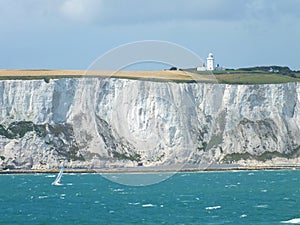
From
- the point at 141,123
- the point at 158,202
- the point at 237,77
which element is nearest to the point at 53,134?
the point at 141,123

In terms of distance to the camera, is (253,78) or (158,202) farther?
(253,78)

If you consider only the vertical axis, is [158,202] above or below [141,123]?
below

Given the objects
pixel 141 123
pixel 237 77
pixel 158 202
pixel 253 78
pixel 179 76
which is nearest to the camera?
pixel 158 202

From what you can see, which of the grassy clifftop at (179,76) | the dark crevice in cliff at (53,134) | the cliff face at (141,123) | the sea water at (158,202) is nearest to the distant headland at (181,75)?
the grassy clifftop at (179,76)

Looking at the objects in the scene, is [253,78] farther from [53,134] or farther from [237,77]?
[53,134]

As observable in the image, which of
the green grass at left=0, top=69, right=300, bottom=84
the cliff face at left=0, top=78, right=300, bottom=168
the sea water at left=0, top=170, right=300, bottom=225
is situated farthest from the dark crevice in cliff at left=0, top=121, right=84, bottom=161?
the sea water at left=0, top=170, right=300, bottom=225

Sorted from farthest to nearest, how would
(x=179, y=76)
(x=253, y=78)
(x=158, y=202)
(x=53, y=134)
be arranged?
(x=253, y=78), (x=179, y=76), (x=53, y=134), (x=158, y=202)

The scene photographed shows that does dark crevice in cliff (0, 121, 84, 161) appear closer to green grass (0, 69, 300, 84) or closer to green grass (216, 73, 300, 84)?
green grass (0, 69, 300, 84)
